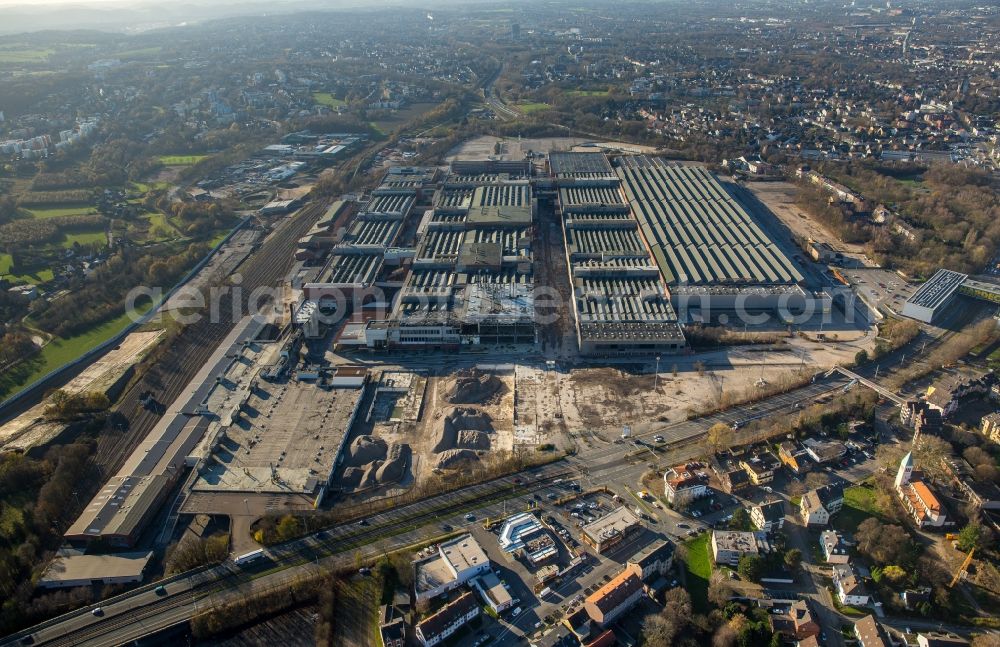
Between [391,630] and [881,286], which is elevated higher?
[881,286]

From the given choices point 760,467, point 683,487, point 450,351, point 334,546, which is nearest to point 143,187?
point 450,351

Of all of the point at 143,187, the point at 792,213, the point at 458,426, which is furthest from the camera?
the point at 143,187

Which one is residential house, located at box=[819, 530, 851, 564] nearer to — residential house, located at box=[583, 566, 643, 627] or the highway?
the highway

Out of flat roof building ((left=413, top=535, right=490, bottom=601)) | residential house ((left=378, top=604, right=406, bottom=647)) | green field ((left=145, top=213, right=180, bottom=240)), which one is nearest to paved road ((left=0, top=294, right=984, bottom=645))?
flat roof building ((left=413, top=535, right=490, bottom=601))

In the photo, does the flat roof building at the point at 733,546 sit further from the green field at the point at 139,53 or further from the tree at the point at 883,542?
the green field at the point at 139,53

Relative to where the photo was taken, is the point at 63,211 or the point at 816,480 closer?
the point at 816,480

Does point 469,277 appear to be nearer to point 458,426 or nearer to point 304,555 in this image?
point 458,426

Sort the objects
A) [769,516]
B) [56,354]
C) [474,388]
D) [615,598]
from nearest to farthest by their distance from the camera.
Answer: [615,598], [769,516], [474,388], [56,354]

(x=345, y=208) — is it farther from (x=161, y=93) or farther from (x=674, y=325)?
(x=161, y=93)
